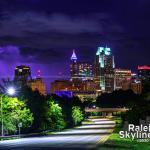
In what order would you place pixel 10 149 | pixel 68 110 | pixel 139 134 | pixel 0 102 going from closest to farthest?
pixel 10 149, pixel 139 134, pixel 0 102, pixel 68 110

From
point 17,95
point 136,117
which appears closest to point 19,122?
point 17,95

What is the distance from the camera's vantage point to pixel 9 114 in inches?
3565

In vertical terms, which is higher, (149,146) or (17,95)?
(17,95)

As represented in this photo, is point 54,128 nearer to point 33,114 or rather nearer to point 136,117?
point 33,114

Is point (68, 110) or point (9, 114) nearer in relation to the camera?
point (9, 114)

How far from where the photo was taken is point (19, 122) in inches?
3627

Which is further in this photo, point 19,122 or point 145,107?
point 19,122

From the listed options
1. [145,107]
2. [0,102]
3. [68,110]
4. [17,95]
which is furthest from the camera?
[68,110]

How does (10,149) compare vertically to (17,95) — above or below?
below

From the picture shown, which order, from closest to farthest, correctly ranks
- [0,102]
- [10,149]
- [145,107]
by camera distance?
[10,149] → [145,107] → [0,102]

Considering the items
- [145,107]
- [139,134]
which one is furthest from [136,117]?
[139,134]

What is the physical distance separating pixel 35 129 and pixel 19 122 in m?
16.0

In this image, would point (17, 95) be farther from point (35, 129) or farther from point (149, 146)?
point (149, 146)

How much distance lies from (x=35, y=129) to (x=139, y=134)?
43.4 meters
